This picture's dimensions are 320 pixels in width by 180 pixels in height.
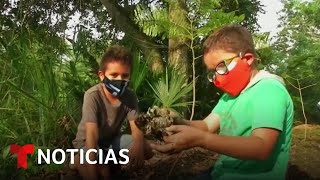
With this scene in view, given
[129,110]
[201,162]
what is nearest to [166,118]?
[129,110]

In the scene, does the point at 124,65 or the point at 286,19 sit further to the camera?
the point at 286,19

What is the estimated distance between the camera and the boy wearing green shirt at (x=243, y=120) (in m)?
1.00

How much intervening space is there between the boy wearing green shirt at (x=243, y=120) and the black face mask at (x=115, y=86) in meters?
0.52

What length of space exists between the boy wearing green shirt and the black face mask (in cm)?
52

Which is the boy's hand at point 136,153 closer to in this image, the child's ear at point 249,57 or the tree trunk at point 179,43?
the child's ear at point 249,57

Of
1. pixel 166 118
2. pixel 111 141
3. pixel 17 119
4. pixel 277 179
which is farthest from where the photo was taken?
pixel 17 119

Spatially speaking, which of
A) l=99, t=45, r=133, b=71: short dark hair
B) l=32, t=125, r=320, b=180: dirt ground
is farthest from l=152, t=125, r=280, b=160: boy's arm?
l=32, t=125, r=320, b=180: dirt ground

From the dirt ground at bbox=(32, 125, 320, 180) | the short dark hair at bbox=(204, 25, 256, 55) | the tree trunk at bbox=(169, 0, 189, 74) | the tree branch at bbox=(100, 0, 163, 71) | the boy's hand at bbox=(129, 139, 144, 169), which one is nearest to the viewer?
the short dark hair at bbox=(204, 25, 256, 55)

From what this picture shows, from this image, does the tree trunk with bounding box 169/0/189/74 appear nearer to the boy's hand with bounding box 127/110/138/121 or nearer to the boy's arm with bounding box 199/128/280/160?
the boy's hand with bounding box 127/110/138/121

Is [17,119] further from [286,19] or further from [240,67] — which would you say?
[286,19]

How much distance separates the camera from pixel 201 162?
2473 millimetres

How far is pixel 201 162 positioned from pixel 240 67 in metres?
1.37

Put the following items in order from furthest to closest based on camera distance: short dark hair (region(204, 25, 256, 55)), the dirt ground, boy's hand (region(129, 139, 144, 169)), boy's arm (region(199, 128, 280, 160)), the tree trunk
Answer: the tree trunk
the dirt ground
boy's hand (region(129, 139, 144, 169))
short dark hair (region(204, 25, 256, 55))
boy's arm (region(199, 128, 280, 160))

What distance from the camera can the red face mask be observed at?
3.91 feet
